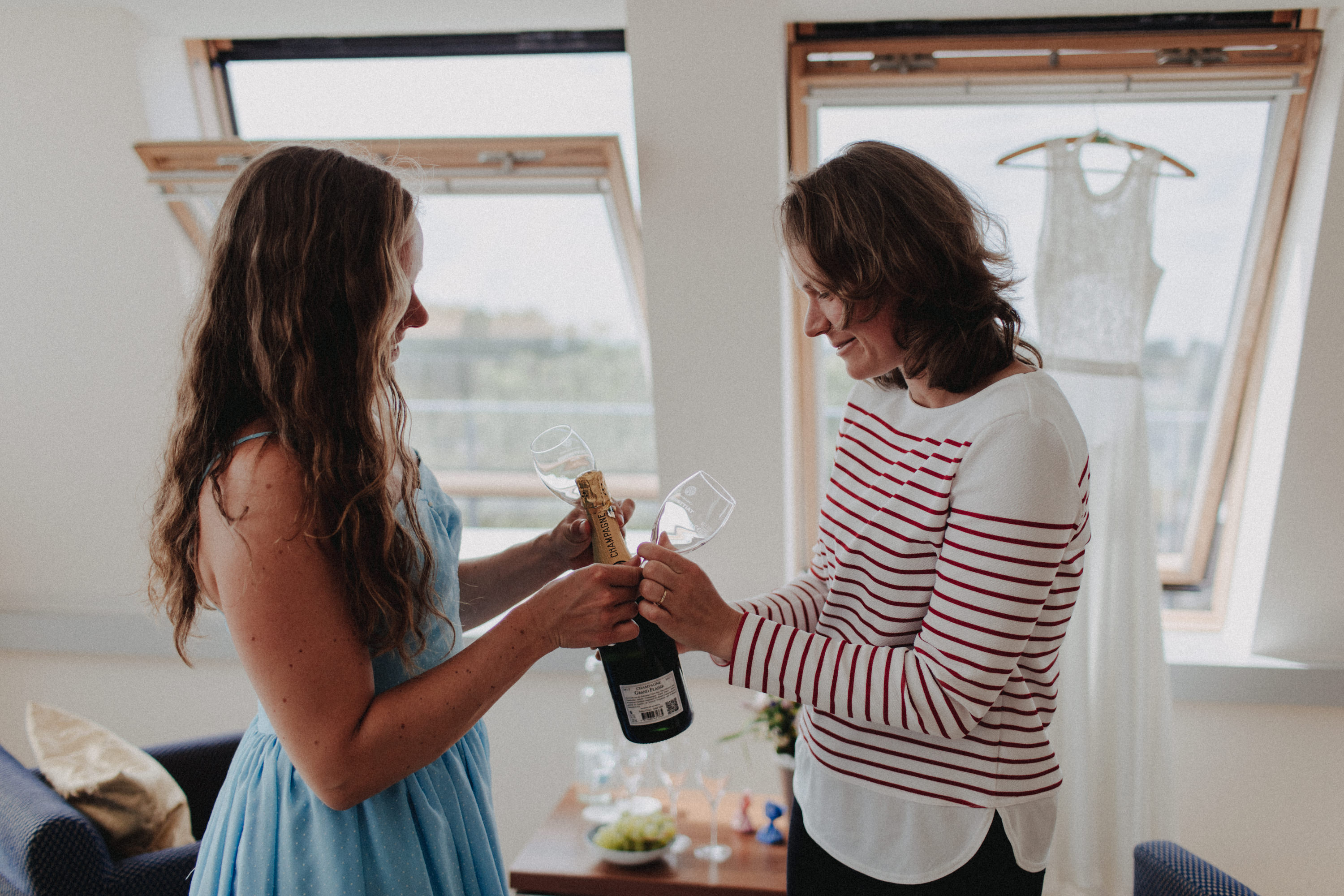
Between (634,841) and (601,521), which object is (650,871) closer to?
(634,841)

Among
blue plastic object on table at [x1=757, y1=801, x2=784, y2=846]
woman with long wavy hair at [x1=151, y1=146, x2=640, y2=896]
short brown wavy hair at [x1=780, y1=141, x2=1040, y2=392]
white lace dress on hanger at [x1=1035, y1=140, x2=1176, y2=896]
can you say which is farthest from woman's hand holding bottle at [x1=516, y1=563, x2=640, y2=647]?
white lace dress on hanger at [x1=1035, y1=140, x2=1176, y2=896]

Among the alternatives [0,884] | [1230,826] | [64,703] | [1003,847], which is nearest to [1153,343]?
[1230,826]

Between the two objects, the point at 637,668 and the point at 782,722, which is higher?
the point at 637,668

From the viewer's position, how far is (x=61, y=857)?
5.21ft

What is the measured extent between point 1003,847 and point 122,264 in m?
2.34

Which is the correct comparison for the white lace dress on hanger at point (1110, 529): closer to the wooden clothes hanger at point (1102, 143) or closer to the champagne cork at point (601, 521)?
the wooden clothes hanger at point (1102, 143)

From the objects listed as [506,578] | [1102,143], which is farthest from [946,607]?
[1102,143]

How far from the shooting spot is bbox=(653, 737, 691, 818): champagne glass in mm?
1980

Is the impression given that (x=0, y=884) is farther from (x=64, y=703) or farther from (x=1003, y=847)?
(x=1003, y=847)

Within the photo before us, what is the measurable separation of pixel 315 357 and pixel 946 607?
2.25 ft

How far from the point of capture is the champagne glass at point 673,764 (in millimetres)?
1980

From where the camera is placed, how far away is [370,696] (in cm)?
95

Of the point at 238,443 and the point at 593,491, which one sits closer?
the point at 238,443

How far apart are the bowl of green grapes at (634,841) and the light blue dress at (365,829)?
70 cm
